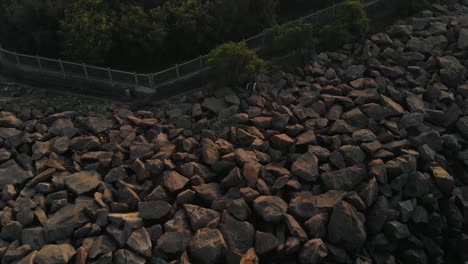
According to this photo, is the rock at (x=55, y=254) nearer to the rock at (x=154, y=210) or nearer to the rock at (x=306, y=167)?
the rock at (x=154, y=210)

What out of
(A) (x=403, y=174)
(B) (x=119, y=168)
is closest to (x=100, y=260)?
(B) (x=119, y=168)

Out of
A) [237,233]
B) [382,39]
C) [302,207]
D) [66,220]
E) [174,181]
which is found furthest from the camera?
[382,39]

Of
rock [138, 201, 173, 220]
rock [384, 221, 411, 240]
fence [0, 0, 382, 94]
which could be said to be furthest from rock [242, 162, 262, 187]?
fence [0, 0, 382, 94]

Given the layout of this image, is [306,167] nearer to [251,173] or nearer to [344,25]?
[251,173]

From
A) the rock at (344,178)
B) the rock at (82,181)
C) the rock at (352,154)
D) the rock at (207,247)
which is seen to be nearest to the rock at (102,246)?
the rock at (82,181)

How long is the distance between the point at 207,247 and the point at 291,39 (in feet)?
36.5

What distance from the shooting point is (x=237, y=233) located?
14.9m

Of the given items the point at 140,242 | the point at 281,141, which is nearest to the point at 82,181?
the point at 140,242

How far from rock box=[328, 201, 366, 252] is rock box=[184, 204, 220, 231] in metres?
4.19

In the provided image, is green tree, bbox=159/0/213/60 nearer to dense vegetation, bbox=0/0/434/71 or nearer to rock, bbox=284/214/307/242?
dense vegetation, bbox=0/0/434/71

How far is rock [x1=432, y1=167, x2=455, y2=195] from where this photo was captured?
1711 cm

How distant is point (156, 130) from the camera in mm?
18562

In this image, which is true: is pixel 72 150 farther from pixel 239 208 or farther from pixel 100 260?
pixel 239 208

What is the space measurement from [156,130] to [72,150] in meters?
3.60
